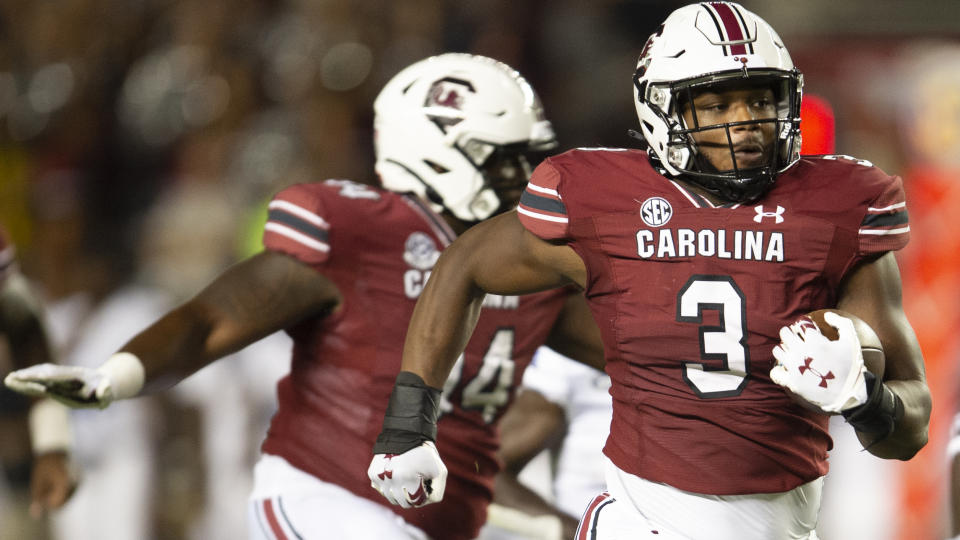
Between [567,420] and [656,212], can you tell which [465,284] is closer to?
[656,212]

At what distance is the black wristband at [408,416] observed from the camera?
A: 2955mm

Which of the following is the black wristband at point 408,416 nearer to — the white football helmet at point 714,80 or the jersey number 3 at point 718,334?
the jersey number 3 at point 718,334

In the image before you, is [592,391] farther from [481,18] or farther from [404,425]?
[481,18]

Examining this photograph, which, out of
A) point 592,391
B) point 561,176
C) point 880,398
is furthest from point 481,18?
point 880,398

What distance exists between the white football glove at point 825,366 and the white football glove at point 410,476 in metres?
0.82

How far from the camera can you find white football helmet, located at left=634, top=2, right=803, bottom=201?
2840 mm

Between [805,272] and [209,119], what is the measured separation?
19.2 feet

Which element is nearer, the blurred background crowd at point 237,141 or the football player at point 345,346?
the football player at point 345,346

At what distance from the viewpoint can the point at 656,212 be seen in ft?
9.26

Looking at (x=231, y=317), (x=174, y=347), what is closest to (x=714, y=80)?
(x=231, y=317)

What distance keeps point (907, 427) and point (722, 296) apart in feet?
1.47

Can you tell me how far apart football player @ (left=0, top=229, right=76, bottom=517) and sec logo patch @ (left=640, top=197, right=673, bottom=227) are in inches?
90.3

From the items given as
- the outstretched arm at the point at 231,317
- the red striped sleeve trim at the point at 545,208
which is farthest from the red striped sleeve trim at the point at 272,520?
the red striped sleeve trim at the point at 545,208

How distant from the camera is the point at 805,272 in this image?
274cm
